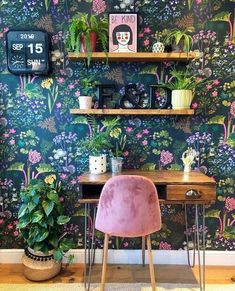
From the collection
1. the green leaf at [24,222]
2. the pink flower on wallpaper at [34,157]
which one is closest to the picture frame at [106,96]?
the pink flower on wallpaper at [34,157]

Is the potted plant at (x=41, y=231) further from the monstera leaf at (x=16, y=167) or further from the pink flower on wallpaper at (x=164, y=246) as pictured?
the pink flower on wallpaper at (x=164, y=246)

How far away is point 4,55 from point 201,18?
5.25 feet

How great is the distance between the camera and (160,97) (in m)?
2.35

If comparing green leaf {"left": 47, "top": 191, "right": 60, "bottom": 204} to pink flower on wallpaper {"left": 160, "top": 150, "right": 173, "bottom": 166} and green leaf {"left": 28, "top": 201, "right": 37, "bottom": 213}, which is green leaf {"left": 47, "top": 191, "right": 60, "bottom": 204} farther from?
pink flower on wallpaper {"left": 160, "top": 150, "right": 173, "bottom": 166}

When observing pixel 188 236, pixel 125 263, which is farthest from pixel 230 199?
pixel 125 263

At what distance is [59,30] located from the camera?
230cm

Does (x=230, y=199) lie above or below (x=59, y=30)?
below

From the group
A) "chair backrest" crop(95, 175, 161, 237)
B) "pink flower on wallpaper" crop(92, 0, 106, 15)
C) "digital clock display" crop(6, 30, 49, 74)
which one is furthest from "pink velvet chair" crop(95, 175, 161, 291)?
"pink flower on wallpaper" crop(92, 0, 106, 15)

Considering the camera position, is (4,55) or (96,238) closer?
(4,55)

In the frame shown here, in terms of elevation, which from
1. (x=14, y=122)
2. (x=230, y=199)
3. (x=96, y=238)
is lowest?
(x=96, y=238)

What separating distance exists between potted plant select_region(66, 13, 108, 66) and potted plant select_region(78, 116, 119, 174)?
0.52m

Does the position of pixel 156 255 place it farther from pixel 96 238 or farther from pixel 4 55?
pixel 4 55

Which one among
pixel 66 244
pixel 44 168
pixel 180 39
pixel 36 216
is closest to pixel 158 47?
pixel 180 39

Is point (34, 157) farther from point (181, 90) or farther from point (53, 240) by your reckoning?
point (181, 90)
